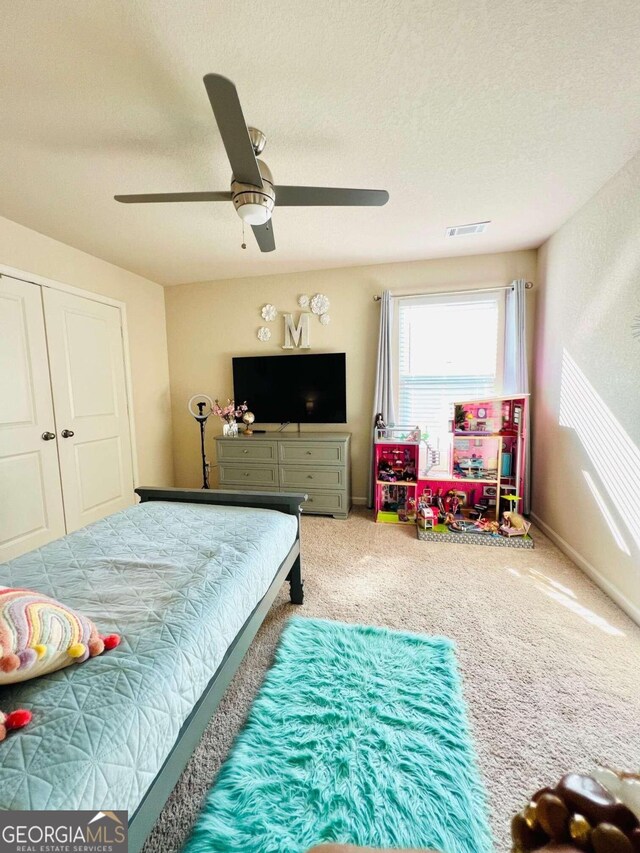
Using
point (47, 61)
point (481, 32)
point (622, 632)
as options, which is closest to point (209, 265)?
point (47, 61)

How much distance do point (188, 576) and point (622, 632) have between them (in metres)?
2.25

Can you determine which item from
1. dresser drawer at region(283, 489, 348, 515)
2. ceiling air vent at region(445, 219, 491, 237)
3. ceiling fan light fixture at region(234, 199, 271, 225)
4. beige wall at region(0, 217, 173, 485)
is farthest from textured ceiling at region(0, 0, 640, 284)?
dresser drawer at region(283, 489, 348, 515)

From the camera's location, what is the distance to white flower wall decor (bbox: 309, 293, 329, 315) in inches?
147

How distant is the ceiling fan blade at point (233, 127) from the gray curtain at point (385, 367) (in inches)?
85.5

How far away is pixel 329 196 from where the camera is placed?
5.42 ft

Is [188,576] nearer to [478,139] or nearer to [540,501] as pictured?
[478,139]

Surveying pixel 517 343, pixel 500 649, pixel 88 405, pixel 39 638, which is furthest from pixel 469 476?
pixel 88 405

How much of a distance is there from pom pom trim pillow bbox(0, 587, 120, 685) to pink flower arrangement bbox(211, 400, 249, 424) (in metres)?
2.93

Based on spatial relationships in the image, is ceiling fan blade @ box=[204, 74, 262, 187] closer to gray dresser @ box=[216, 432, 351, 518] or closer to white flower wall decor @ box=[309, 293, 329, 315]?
white flower wall decor @ box=[309, 293, 329, 315]

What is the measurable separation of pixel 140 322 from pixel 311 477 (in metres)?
2.65

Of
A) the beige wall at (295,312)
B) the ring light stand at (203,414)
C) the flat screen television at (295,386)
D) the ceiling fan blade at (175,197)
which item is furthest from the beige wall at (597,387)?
the ring light stand at (203,414)

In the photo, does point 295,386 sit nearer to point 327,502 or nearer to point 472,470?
point 327,502

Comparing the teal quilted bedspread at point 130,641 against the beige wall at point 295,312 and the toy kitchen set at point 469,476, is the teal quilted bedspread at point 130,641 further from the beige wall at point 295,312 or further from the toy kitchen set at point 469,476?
the beige wall at point 295,312

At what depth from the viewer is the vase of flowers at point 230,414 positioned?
3.76 metres
